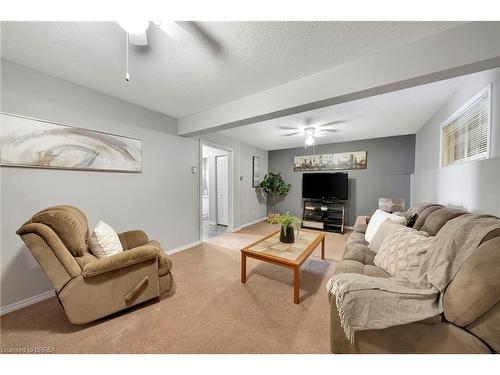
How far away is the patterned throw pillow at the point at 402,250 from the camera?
1239 mm

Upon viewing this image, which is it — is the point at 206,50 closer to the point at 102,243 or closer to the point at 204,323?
the point at 102,243

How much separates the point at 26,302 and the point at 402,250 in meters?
3.37

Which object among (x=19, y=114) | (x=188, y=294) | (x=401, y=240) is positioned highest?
(x=19, y=114)

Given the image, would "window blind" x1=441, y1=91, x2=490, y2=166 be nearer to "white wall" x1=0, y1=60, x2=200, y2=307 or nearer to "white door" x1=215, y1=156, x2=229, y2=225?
"white wall" x1=0, y1=60, x2=200, y2=307

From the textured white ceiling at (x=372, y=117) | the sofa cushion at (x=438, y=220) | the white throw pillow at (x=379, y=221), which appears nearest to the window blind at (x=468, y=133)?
the textured white ceiling at (x=372, y=117)

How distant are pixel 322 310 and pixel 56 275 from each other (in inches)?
84.0

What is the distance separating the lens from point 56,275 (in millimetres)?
1257

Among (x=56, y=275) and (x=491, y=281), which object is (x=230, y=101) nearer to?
(x=56, y=275)

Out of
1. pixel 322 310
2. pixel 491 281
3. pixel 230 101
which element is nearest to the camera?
pixel 491 281

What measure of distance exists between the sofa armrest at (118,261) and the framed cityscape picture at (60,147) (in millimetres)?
1233

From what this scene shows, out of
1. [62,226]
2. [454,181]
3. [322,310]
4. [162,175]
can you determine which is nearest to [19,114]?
[62,226]

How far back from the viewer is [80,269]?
1328mm

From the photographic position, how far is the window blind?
158cm

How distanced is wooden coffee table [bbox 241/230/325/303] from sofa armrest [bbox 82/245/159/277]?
3.11 ft
